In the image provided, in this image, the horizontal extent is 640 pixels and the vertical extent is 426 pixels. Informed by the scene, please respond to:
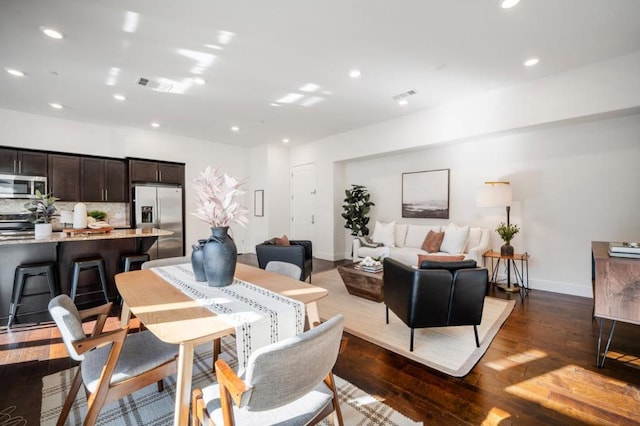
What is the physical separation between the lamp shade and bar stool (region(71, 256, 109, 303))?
5.12 meters

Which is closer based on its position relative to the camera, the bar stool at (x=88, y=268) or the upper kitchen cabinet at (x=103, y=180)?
the bar stool at (x=88, y=268)

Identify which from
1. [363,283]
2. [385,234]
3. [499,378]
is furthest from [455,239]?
[499,378]

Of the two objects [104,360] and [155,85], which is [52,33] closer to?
[155,85]

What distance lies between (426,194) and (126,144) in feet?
20.2

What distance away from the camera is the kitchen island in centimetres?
294

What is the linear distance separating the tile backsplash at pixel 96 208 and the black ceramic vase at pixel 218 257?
4.99m

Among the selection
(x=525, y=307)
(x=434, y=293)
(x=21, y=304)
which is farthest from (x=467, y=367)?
(x=21, y=304)

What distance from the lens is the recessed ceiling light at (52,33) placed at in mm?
2537

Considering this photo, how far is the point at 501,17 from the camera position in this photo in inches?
96.0

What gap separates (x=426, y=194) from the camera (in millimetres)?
5398

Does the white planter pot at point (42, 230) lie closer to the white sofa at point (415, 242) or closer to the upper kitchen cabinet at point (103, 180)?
the upper kitchen cabinet at point (103, 180)

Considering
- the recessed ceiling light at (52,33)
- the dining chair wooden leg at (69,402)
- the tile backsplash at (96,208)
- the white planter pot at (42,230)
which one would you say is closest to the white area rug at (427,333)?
the dining chair wooden leg at (69,402)

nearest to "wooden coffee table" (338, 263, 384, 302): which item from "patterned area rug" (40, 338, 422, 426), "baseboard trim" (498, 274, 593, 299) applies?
"patterned area rug" (40, 338, 422, 426)

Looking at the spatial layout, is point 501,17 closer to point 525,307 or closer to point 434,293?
point 434,293
